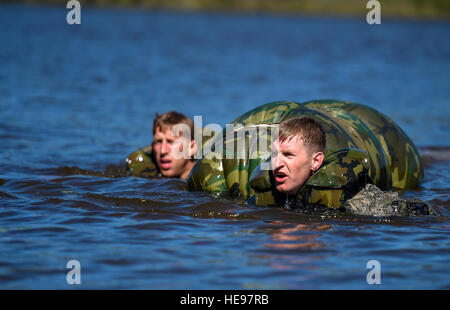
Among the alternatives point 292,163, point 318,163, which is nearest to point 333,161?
point 318,163

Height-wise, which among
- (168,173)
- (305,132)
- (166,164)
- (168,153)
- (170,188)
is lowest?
(170,188)

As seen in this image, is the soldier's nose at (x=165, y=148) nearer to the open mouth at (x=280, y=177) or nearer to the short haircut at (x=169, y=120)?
the short haircut at (x=169, y=120)

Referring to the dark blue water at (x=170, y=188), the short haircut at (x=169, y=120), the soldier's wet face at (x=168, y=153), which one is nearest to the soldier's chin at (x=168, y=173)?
the soldier's wet face at (x=168, y=153)

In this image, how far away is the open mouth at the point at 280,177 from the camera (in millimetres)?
6287

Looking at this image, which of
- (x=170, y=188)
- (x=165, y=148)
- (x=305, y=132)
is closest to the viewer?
(x=305, y=132)

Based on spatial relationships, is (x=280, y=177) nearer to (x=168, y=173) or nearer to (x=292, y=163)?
(x=292, y=163)

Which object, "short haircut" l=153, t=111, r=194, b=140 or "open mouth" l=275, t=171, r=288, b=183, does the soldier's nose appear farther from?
"open mouth" l=275, t=171, r=288, b=183

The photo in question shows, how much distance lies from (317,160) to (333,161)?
0.50 ft

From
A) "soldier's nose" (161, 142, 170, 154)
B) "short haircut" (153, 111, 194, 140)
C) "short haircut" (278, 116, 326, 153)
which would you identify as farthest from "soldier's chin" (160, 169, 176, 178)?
"short haircut" (278, 116, 326, 153)

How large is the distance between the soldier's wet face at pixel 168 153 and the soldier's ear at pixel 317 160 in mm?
2640

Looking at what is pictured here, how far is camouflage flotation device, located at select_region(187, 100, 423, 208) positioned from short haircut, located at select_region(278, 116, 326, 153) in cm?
25

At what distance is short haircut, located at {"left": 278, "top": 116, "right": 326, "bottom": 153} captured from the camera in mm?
6172

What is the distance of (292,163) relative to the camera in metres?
6.22

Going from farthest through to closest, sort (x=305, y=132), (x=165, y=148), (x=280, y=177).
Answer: (x=165, y=148), (x=280, y=177), (x=305, y=132)
